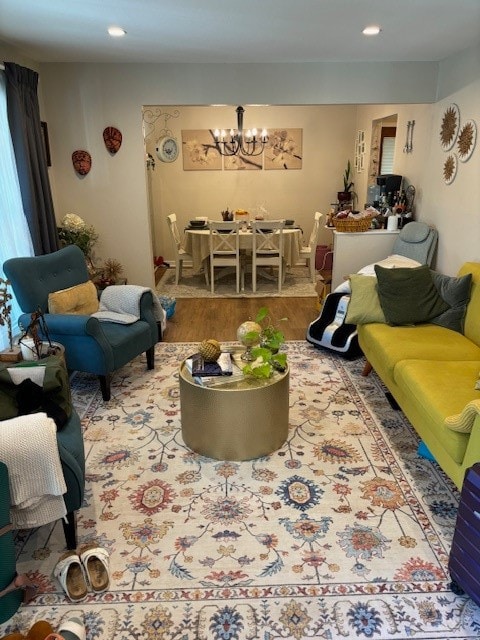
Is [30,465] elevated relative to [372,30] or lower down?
lower down

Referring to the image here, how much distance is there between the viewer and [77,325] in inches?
116

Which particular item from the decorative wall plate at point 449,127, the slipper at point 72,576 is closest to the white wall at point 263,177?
the decorative wall plate at point 449,127

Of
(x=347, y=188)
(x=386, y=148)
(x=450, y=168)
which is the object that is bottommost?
(x=347, y=188)

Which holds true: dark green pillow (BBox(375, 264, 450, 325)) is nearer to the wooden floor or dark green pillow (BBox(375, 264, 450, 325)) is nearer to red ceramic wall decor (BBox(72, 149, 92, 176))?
the wooden floor

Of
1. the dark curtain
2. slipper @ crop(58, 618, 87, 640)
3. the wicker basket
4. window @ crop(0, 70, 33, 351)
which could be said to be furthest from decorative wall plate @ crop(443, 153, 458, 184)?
slipper @ crop(58, 618, 87, 640)

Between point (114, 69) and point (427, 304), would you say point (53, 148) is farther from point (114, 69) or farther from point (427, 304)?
point (427, 304)

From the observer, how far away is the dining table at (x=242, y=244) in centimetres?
580

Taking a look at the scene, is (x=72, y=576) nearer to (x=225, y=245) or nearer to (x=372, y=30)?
(x=372, y=30)

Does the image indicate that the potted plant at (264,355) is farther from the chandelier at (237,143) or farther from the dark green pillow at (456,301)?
the chandelier at (237,143)

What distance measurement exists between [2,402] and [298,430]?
1629 mm

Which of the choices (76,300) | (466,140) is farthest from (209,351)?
(466,140)

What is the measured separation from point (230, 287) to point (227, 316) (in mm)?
1238

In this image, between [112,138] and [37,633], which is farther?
[112,138]

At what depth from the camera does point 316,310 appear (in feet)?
16.7
